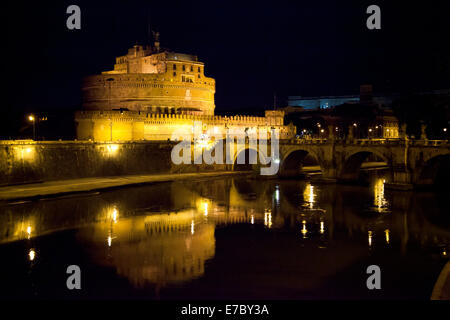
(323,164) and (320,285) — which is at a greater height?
(323,164)

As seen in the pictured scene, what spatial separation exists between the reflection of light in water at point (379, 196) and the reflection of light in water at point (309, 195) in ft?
13.8

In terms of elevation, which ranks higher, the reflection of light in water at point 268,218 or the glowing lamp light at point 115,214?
the glowing lamp light at point 115,214

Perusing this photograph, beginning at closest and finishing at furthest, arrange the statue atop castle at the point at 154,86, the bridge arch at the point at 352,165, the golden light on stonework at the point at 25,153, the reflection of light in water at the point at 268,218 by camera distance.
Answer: the reflection of light in water at the point at 268,218 → the golden light on stonework at the point at 25,153 → the bridge arch at the point at 352,165 → the statue atop castle at the point at 154,86

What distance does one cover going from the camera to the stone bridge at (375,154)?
34688mm

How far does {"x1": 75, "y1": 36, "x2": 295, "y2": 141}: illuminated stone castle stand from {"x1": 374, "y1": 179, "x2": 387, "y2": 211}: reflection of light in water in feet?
75.0

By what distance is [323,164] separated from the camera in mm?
42906

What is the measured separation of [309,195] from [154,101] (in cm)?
2839

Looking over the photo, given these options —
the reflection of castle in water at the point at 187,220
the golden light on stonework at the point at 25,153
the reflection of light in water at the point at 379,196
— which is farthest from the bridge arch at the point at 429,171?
the golden light on stonework at the point at 25,153

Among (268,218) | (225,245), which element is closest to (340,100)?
(268,218)

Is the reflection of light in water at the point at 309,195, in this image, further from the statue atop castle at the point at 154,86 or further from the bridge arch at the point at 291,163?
the statue atop castle at the point at 154,86

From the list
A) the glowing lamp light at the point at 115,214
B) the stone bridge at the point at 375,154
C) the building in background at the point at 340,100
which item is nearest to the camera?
the glowing lamp light at the point at 115,214
